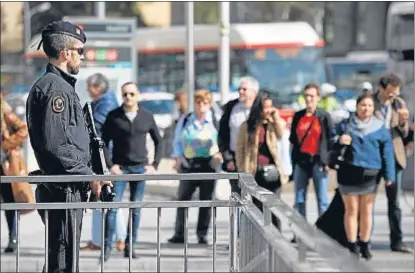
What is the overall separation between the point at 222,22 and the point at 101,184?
452 inches

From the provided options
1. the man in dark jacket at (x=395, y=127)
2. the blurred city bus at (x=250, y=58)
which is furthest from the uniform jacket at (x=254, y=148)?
the blurred city bus at (x=250, y=58)

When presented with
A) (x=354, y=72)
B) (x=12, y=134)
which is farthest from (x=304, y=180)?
(x=354, y=72)

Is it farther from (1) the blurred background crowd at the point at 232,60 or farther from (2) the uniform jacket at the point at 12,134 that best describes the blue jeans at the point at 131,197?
(2) the uniform jacket at the point at 12,134

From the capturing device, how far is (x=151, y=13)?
65.7 meters

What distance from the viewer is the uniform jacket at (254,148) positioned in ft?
37.7

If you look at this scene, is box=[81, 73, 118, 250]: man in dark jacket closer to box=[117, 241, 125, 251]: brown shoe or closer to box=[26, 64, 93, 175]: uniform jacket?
box=[117, 241, 125, 251]: brown shoe

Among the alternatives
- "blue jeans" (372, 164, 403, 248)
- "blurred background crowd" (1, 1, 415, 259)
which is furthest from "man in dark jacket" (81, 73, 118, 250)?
"blue jeans" (372, 164, 403, 248)

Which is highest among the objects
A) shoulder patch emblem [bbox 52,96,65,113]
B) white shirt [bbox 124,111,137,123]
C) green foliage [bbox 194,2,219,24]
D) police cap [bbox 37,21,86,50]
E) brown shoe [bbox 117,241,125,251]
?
green foliage [bbox 194,2,219,24]

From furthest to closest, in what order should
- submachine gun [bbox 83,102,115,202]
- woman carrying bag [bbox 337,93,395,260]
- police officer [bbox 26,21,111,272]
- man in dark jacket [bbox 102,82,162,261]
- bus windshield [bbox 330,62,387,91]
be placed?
bus windshield [bbox 330,62,387,91] < man in dark jacket [bbox 102,82,162,261] < woman carrying bag [bbox 337,93,395,260] < submachine gun [bbox 83,102,115,202] < police officer [bbox 26,21,111,272]

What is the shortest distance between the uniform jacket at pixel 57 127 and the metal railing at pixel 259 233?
10.6 inches

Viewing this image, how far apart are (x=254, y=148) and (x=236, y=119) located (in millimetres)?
500

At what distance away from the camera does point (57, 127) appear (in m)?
6.85

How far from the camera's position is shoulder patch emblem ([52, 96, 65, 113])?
6.88 meters

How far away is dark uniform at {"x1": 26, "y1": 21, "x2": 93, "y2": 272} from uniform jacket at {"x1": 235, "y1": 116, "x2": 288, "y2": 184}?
456cm
